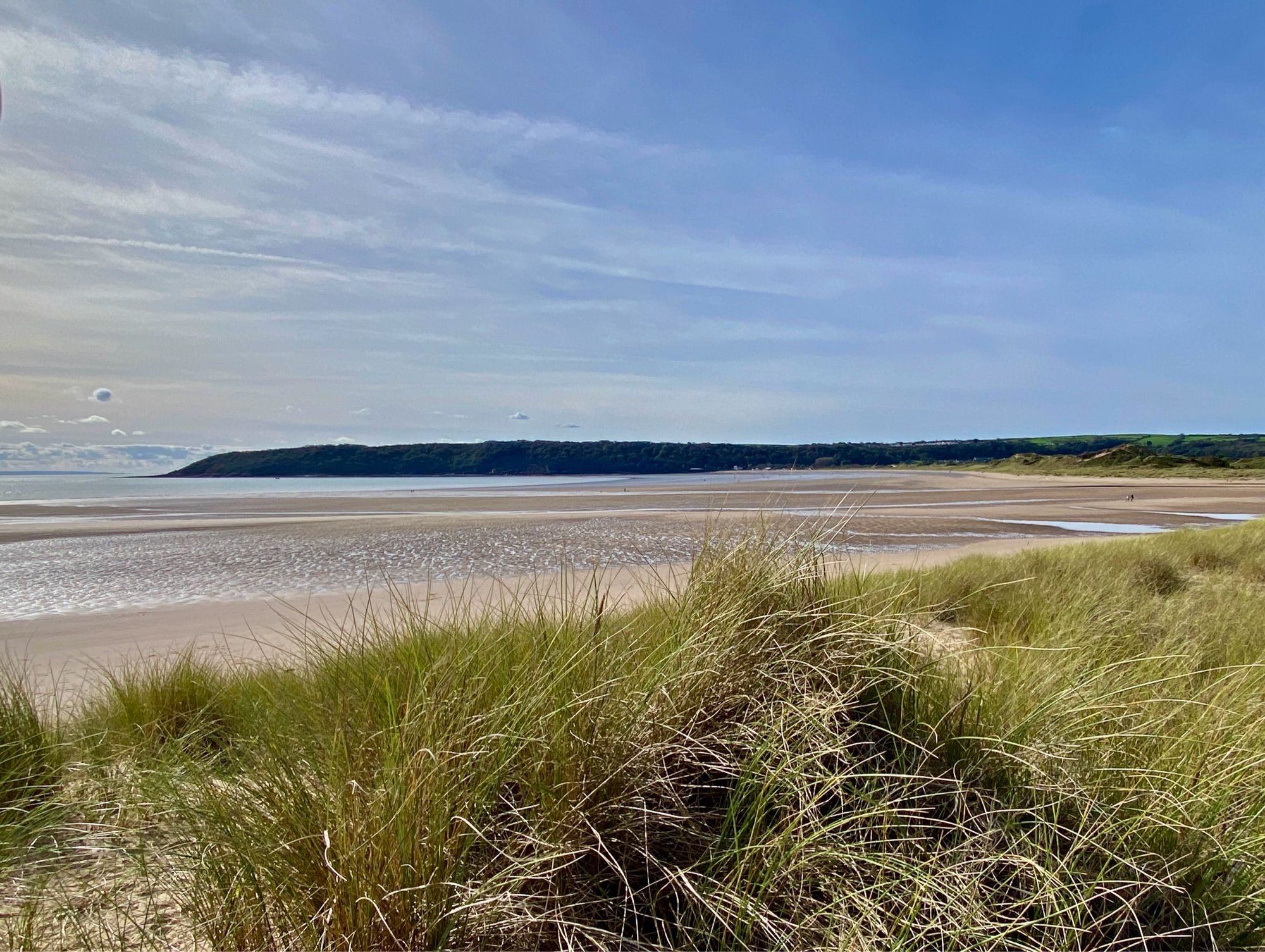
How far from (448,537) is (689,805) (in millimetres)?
18339

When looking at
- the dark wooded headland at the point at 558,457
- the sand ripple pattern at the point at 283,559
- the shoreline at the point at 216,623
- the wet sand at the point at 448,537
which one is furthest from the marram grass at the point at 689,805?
the dark wooded headland at the point at 558,457

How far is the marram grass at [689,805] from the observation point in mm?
2025

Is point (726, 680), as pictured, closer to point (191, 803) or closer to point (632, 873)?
point (632, 873)

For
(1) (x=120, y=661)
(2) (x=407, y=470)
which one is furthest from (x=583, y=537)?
(2) (x=407, y=470)

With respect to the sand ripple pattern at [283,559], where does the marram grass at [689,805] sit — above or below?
above

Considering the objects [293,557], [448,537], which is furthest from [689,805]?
[448,537]

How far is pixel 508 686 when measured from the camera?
2627 millimetres

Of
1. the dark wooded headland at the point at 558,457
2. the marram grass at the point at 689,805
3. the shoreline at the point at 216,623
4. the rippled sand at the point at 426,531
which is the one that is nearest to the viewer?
the marram grass at the point at 689,805

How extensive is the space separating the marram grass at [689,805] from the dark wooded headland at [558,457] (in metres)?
98.1

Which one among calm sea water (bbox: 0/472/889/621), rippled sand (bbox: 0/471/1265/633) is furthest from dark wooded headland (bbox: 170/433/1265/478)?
calm sea water (bbox: 0/472/889/621)

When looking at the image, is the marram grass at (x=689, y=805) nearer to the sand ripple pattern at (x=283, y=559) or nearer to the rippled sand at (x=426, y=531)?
the rippled sand at (x=426, y=531)

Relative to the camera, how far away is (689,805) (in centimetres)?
249

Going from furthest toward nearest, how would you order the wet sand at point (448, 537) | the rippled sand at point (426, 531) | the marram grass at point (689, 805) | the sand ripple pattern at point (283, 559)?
the rippled sand at point (426, 531)
the sand ripple pattern at point (283, 559)
the wet sand at point (448, 537)
the marram grass at point (689, 805)

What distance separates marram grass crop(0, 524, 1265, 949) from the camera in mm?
2025
